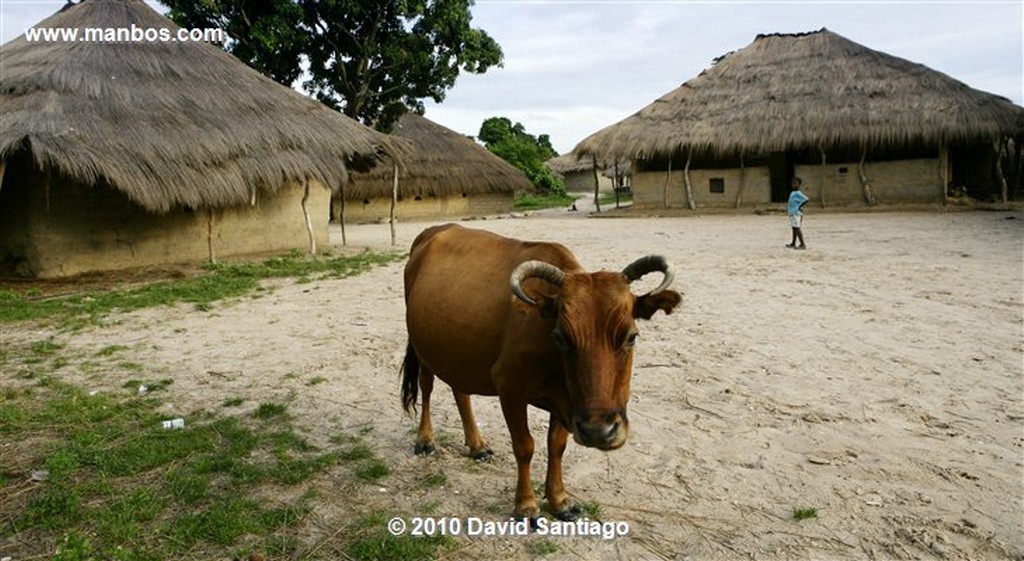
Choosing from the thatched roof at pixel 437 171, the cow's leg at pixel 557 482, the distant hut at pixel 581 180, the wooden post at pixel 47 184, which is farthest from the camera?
the distant hut at pixel 581 180

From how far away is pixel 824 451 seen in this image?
3.85 meters

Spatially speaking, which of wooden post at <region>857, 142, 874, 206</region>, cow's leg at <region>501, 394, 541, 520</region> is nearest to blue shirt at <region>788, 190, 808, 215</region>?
wooden post at <region>857, 142, 874, 206</region>

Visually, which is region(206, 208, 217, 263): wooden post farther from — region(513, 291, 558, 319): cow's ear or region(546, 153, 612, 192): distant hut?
region(546, 153, 612, 192): distant hut

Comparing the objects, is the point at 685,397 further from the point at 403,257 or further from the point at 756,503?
the point at 403,257

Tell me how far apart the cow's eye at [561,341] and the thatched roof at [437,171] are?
24277mm

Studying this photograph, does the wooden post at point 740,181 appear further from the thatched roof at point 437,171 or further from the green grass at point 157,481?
the green grass at point 157,481

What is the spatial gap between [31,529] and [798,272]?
9.11 meters

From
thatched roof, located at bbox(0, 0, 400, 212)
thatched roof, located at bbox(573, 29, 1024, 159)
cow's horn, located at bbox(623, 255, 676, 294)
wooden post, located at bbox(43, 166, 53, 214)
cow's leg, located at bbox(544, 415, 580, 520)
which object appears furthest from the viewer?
thatched roof, located at bbox(573, 29, 1024, 159)

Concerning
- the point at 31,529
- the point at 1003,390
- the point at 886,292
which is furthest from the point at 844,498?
the point at 886,292

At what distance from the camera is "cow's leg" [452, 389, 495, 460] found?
3.97m

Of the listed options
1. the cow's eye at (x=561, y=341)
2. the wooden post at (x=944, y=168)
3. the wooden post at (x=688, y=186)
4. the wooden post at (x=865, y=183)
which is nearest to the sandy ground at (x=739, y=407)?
the cow's eye at (x=561, y=341)

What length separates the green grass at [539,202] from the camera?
33031 mm

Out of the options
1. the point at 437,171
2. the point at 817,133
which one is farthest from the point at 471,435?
the point at 437,171

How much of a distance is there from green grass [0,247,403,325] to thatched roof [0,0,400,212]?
1450 millimetres
